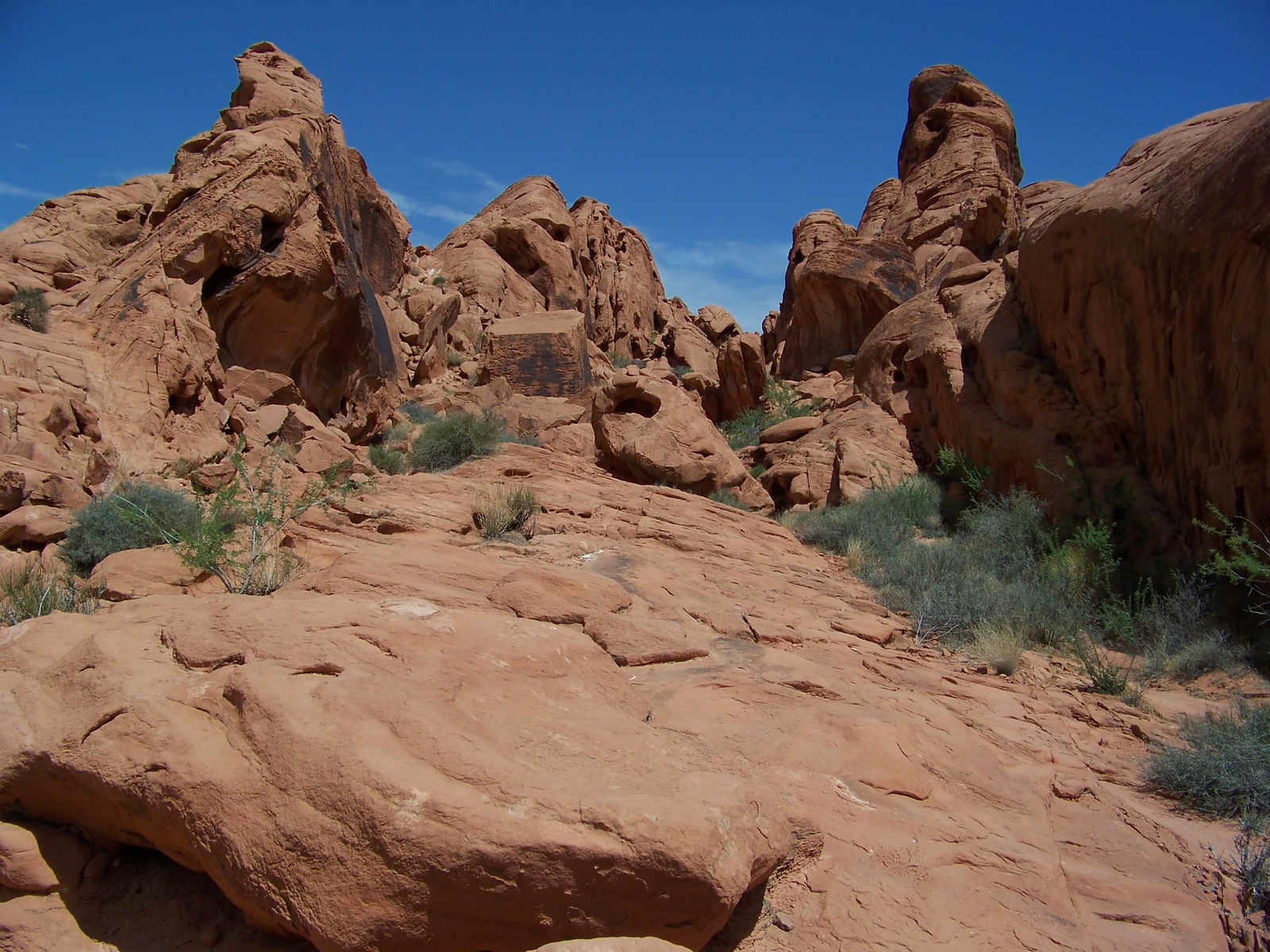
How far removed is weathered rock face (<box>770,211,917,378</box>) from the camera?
21.4 meters

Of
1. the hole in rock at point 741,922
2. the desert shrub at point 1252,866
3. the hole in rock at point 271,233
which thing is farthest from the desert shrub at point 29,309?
the desert shrub at point 1252,866

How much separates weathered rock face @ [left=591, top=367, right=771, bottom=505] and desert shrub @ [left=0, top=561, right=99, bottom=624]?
7.36 meters

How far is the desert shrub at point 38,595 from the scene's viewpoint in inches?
163

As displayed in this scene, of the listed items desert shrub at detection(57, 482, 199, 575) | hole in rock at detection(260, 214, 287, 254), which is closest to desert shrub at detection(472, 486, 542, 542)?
desert shrub at detection(57, 482, 199, 575)

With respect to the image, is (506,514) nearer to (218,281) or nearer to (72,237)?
(218,281)

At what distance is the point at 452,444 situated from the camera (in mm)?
11047

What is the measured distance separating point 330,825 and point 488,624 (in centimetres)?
148

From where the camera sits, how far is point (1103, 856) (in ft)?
11.0

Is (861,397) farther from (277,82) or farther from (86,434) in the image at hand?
(86,434)

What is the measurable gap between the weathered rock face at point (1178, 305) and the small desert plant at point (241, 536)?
776 cm

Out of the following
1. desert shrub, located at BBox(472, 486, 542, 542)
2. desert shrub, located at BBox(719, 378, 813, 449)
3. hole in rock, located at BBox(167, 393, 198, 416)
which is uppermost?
desert shrub, located at BBox(719, 378, 813, 449)

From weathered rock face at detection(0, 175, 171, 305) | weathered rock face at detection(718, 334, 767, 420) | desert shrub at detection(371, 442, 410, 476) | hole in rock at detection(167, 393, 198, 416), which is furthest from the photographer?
weathered rock face at detection(718, 334, 767, 420)

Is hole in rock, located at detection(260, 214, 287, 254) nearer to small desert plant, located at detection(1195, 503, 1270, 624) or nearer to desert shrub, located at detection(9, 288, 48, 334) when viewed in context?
desert shrub, located at detection(9, 288, 48, 334)

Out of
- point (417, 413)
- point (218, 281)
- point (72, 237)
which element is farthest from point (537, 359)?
point (218, 281)
